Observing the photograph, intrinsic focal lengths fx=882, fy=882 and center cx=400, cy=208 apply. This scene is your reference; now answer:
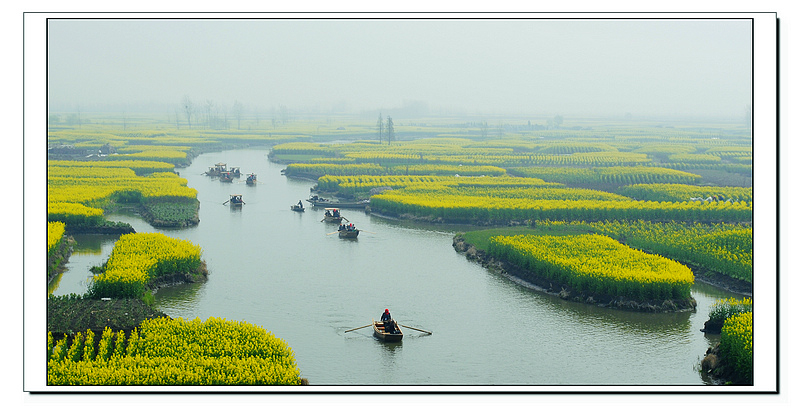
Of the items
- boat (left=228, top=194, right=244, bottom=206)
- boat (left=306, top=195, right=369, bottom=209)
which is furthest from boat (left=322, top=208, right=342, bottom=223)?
boat (left=228, top=194, right=244, bottom=206)

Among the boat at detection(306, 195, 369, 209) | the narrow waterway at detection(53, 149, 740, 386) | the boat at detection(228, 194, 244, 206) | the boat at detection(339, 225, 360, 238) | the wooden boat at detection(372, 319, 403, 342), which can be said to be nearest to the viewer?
the narrow waterway at detection(53, 149, 740, 386)

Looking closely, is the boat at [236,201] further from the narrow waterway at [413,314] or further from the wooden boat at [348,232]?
the wooden boat at [348,232]

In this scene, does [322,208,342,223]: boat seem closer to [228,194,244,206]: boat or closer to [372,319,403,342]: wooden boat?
[228,194,244,206]: boat

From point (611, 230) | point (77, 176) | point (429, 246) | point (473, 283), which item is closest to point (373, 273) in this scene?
point (473, 283)

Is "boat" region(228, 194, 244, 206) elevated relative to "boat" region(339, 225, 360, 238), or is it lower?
elevated

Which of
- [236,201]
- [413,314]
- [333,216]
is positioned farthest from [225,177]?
[413,314]

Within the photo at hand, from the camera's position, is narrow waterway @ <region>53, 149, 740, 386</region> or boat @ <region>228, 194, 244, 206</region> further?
boat @ <region>228, 194, 244, 206</region>

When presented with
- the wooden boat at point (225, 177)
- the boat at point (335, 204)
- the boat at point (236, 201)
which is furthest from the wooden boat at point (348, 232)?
the wooden boat at point (225, 177)
